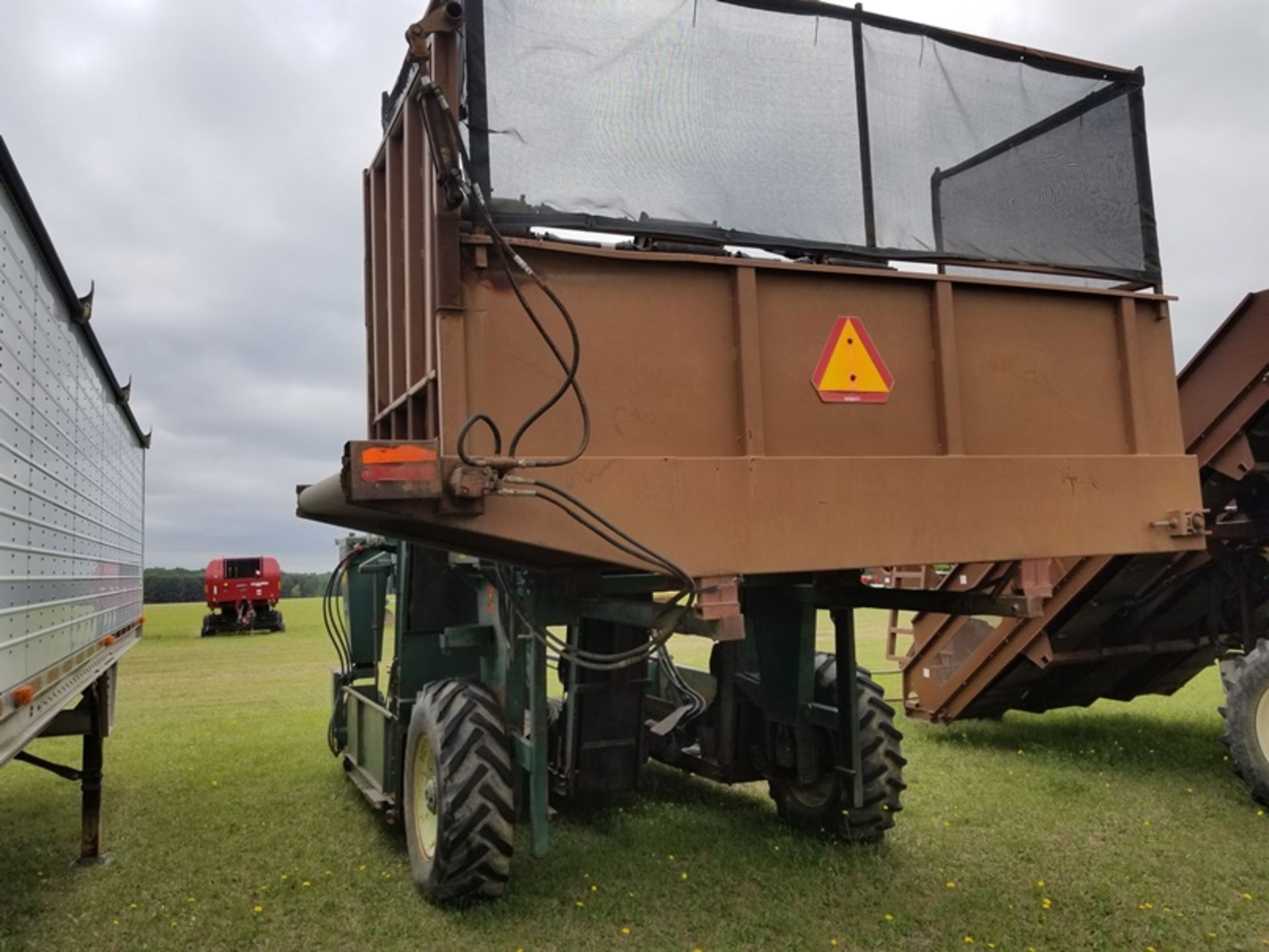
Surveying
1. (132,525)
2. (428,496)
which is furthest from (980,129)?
(132,525)

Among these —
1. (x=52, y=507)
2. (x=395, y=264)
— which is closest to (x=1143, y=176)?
(x=395, y=264)

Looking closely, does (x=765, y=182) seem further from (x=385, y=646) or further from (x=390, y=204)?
(x=385, y=646)

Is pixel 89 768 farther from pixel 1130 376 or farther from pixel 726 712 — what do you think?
pixel 1130 376

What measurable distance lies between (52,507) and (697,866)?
3724 mm

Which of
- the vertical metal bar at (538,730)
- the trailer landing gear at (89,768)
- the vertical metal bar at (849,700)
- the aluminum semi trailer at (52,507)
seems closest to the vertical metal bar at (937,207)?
the vertical metal bar at (849,700)

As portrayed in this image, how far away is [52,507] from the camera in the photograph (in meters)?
4.70

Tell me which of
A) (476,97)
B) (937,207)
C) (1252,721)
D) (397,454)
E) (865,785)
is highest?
(476,97)

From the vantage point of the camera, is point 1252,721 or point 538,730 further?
point 1252,721

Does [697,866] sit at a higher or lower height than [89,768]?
lower

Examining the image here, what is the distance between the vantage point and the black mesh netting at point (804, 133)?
346cm

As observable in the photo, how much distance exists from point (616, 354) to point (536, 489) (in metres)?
0.61

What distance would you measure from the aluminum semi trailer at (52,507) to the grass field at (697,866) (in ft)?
2.73

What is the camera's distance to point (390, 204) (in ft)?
14.4

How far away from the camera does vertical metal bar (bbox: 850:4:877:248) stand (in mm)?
3994
